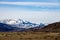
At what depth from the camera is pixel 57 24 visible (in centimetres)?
14988

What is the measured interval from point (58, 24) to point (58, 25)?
2.72 metres

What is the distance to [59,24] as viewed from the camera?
5723 inches

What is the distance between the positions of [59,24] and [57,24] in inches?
180

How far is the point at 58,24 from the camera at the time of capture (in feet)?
481

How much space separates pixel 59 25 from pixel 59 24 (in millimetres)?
2838

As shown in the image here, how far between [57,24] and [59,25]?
728 cm

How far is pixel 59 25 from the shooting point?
468ft

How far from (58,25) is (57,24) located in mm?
5900

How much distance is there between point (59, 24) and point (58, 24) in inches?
53.1

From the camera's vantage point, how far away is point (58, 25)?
144 m
